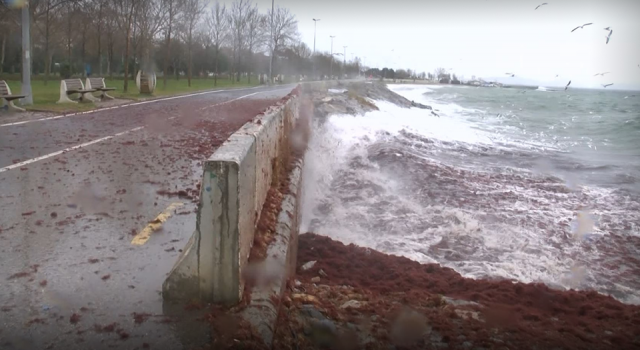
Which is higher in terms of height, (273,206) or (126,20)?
(126,20)

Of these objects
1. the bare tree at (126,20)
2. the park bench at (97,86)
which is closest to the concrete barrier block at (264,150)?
the park bench at (97,86)

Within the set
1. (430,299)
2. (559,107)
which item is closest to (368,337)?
(430,299)

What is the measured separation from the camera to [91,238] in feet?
17.5

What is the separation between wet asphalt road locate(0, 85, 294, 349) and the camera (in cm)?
359

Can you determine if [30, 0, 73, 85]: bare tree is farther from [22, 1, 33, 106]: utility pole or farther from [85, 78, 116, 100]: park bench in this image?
[22, 1, 33, 106]: utility pole

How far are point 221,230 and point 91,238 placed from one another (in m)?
2.10

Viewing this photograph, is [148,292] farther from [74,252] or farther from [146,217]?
[146,217]

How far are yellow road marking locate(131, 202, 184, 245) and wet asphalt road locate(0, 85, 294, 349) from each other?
0.10 feet

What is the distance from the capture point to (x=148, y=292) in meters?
4.14

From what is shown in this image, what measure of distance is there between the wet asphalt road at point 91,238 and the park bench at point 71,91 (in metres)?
9.72

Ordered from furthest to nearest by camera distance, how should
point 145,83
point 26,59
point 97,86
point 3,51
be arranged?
point 3,51 → point 145,83 → point 97,86 → point 26,59

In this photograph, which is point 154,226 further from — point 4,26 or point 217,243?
point 4,26

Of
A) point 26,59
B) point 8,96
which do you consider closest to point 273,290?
point 8,96

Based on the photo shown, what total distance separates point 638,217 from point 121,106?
17973 millimetres
